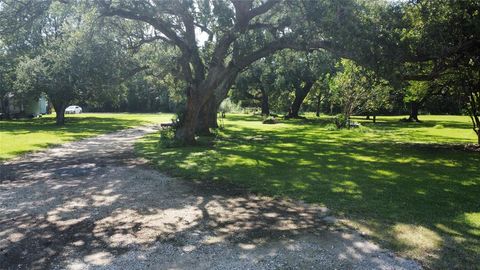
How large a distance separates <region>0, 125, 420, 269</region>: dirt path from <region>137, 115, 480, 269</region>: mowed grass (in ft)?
2.32

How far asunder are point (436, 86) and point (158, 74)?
15615mm

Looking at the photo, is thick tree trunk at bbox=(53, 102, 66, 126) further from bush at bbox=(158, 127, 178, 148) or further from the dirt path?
the dirt path

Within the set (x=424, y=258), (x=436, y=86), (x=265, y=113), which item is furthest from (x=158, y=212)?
(x=265, y=113)

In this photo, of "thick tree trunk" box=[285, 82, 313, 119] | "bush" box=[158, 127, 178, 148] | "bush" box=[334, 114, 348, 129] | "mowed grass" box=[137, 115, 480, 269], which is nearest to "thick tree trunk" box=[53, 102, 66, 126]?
"bush" box=[158, 127, 178, 148]

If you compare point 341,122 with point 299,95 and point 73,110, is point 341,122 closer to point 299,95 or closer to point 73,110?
point 299,95

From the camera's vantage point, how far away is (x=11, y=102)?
48344mm

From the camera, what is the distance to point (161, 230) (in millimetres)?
6527

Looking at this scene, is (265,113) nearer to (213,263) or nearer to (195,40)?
(195,40)

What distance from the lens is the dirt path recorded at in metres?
5.28

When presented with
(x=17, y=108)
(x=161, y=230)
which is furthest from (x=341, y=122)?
(x=17, y=108)

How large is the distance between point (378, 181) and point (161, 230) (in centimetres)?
643

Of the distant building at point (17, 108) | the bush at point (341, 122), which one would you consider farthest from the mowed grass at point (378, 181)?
the distant building at point (17, 108)

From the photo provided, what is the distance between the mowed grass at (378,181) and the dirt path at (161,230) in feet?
2.32

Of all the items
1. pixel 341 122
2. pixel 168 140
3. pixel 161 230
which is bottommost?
pixel 161 230
